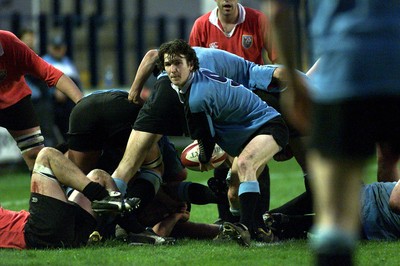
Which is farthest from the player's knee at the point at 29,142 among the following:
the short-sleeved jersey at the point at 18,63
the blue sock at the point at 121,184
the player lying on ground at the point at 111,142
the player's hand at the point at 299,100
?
the player's hand at the point at 299,100

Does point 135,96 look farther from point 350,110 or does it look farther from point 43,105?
point 43,105

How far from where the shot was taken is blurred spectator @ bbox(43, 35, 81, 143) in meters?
16.4

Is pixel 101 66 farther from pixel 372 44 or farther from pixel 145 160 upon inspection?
pixel 372 44

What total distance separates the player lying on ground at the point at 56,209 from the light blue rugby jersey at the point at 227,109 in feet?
2.72

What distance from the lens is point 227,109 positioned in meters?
7.52

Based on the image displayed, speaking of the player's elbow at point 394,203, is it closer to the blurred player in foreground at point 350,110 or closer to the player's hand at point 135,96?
the player's hand at point 135,96

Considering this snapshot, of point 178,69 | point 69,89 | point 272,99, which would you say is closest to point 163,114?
point 178,69

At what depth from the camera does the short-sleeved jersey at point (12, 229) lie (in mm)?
7059

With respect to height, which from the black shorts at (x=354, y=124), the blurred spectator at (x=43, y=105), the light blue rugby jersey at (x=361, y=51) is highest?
the light blue rugby jersey at (x=361, y=51)

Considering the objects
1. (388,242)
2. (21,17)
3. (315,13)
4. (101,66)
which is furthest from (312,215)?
(101,66)

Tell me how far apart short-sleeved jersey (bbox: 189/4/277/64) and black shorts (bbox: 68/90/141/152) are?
143 centimetres

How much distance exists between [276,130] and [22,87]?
9.11ft

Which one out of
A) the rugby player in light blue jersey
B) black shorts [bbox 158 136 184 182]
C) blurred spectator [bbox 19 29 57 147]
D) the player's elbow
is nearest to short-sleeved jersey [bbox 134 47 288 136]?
the rugby player in light blue jersey

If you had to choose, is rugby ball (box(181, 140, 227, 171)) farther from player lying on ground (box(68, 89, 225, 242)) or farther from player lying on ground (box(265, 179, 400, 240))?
player lying on ground (box(265, 179, 400, 240))
